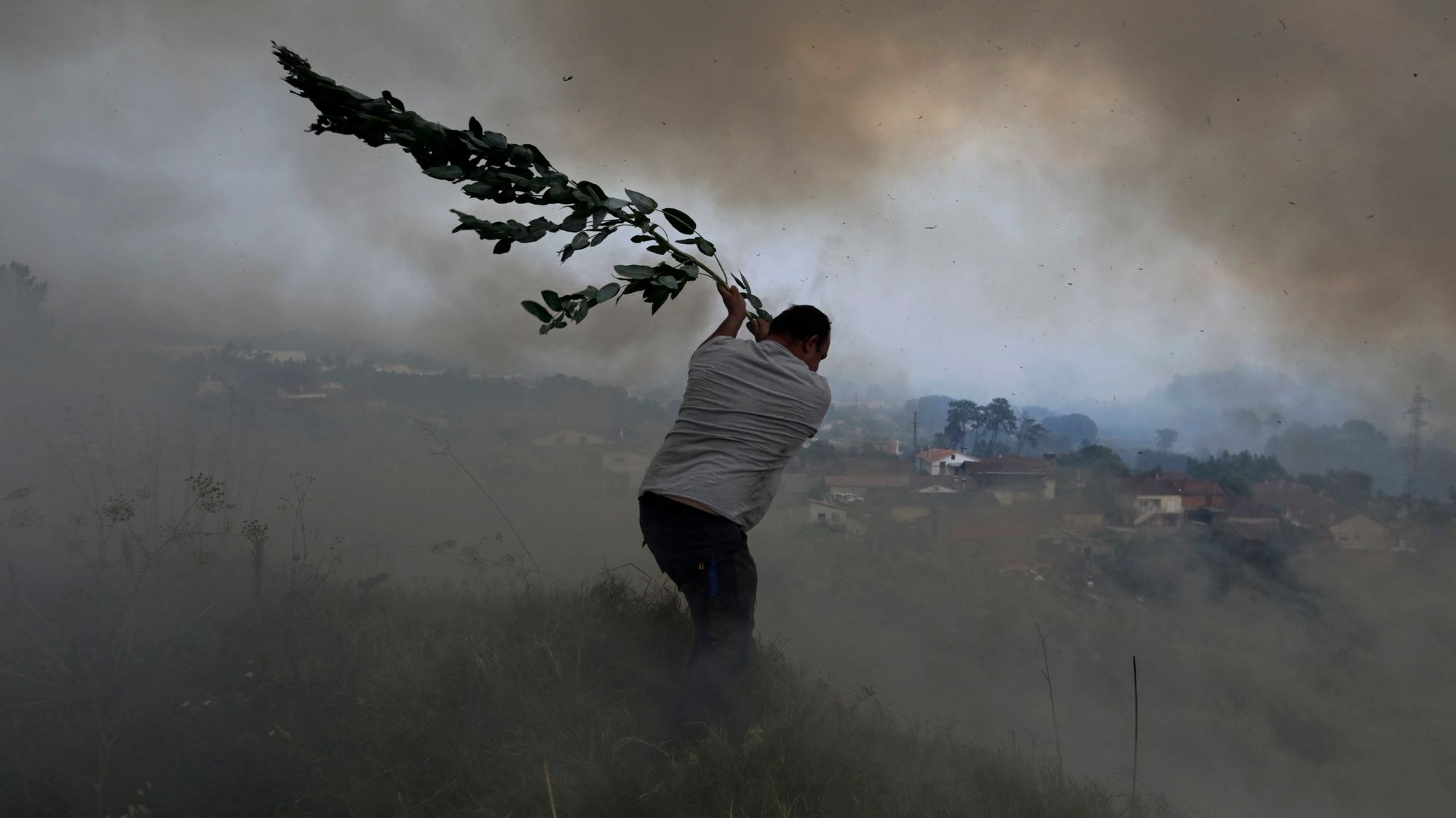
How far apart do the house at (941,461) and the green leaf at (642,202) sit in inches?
157

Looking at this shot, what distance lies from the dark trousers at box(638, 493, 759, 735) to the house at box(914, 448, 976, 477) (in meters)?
3.52

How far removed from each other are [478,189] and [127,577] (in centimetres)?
333

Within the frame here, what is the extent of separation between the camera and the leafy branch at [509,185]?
2.15 meters

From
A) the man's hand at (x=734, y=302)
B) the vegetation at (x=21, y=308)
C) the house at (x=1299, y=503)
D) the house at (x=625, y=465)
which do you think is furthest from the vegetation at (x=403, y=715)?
the house at (x=1299, y=503)

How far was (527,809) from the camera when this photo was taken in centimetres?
252

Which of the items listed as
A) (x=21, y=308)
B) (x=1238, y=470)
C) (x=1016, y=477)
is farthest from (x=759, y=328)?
(x=21, y=308)

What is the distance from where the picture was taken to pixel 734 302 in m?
2.95

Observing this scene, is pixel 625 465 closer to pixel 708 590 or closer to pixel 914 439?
pixel 914 439

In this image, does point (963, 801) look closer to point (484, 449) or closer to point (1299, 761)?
point (1299, 761)

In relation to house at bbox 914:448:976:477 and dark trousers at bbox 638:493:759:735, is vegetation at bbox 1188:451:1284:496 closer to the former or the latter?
house at bbox 914:448:976:477

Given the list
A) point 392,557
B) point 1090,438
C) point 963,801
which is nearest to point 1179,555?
point 1090,438

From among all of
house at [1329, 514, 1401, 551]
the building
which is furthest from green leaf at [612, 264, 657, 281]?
house at [1329, 514, 1401, 551]

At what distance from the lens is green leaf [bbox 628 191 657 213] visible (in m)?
2.61

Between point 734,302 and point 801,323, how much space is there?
0.94 ft
